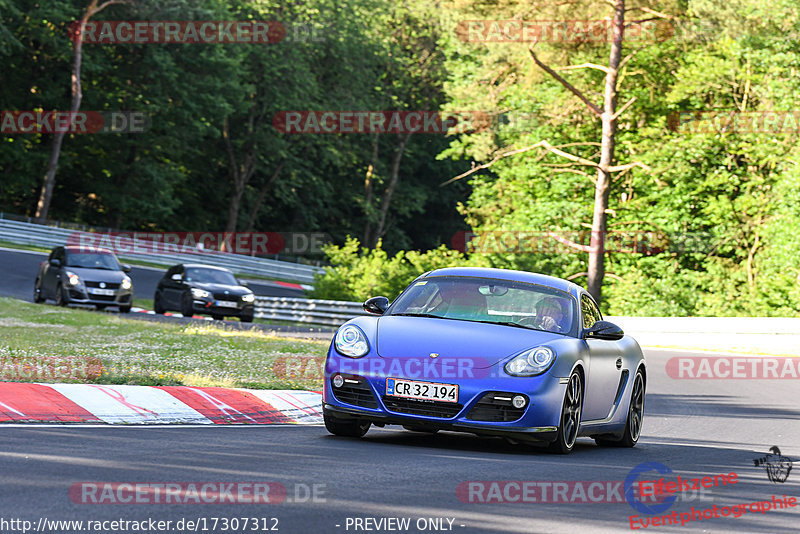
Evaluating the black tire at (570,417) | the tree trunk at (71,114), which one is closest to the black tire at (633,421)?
the black tire at (570,417)

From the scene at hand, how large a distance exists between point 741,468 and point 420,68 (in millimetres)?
68412

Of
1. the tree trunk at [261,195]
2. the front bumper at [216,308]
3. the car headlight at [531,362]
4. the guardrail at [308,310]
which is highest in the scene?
the tree trunk at [261,195]

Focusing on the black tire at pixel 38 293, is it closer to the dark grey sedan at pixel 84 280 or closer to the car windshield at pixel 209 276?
the dark grey sedan at pixel 84 280

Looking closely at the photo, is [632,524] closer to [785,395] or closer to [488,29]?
[785,395]

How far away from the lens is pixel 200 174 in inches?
2906

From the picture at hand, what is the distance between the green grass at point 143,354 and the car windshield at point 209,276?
759cm

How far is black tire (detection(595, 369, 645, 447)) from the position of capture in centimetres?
1138

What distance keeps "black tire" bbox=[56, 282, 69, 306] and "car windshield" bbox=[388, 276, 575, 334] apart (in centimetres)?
2081

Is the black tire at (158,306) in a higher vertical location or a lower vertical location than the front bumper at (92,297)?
lower

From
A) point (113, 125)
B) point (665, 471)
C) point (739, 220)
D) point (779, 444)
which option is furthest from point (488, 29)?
point (665, 471)

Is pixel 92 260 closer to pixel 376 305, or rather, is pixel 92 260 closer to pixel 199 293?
pixel 199 293

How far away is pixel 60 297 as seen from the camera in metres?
30.0

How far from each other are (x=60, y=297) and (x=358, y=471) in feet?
77.3

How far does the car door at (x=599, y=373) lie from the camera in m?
10.3
